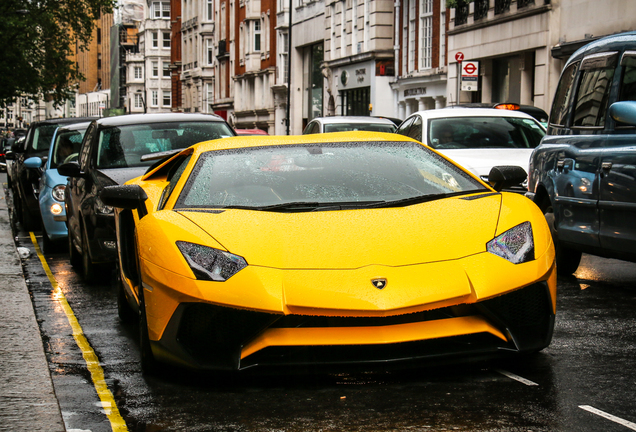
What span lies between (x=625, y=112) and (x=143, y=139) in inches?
216

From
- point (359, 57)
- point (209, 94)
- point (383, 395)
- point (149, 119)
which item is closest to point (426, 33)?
point (359, 57)

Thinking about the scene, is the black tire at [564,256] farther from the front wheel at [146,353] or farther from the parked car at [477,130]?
the front wheel at [146,353]

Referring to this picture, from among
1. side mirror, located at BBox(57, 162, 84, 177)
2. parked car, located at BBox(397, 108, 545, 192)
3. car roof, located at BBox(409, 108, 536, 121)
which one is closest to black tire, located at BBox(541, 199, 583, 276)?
parked car, located at BBox(397, 108, 545, 192)

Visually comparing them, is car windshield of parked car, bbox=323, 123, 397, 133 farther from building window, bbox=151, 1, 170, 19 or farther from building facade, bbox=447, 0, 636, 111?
building window, bbox=151, 1, 170, 19

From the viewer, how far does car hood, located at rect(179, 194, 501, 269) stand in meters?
4.91

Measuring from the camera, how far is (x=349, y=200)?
569 centimetres

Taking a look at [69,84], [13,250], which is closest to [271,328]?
[13,250]

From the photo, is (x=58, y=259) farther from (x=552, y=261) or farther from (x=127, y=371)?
(x=552, y=261)

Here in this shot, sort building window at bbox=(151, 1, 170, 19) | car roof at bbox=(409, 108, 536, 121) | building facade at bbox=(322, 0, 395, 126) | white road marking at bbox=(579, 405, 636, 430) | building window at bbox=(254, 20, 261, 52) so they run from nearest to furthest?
white road marking at bbox=(579, 405, 636, 430), car roof at bbox=(409, 108, 536, 121), building facade at bbox=(322, 0, 395, 126), building window at bbox=(254, 20, 261, 52), building window at bbox=(151, 1, 170, 19)

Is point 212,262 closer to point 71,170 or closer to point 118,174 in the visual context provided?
point 118,174

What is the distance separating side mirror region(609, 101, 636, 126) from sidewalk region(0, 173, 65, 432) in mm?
4393

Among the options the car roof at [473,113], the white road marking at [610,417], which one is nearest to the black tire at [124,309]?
the white road marking at [610,417]

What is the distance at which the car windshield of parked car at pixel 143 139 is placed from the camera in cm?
1066

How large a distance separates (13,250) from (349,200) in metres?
6.95
